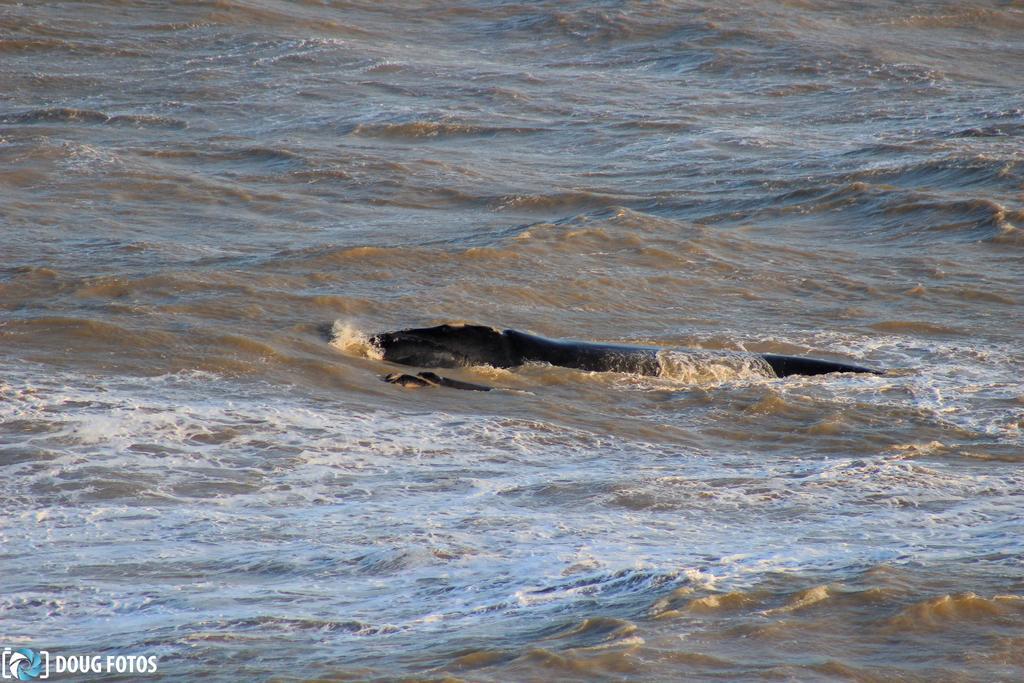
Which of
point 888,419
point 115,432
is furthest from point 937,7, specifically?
point 115,432

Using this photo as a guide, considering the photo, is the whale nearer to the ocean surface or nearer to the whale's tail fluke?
the whale's tail fluke

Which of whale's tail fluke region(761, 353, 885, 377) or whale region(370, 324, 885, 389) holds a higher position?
whale region(370, 324, 885, 389)

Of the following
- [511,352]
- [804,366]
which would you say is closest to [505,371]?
[511,352]

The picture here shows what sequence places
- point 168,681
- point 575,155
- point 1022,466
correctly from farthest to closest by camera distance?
point 575,155
point 1022,466
point 168,681

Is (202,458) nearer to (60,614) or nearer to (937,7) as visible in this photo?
(60,614)

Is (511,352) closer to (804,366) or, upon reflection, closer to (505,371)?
(505,371)

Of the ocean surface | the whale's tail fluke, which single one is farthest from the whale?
the ocean surface
